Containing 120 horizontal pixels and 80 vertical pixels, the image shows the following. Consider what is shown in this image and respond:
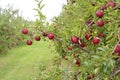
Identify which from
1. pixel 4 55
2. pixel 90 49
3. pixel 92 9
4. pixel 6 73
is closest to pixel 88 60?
pixel 90 49

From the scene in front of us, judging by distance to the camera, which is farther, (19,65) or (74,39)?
(19,65)

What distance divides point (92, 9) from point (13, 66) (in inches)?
394

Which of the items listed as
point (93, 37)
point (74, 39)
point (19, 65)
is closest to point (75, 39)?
point (74, 39)

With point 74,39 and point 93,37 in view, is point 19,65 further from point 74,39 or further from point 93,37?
point 74,39

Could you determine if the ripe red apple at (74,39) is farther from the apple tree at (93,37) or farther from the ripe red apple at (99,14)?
the ripe red apple at (99,14)

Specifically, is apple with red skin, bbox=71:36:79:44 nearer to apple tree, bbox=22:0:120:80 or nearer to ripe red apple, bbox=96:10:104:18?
apple tree, bbox=22:0:120:80

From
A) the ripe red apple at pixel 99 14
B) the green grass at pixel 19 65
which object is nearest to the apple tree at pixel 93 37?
the ripe red apple at pixel 99 14

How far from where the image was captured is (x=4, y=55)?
47.6 ft

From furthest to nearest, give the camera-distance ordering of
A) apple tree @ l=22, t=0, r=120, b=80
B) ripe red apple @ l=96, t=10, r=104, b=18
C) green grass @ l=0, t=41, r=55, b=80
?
green grass @ l=0, t=41, r=55, b=80 < ripe red apple @ l=96, t=10, r=104, b=18 < apple tree @ l=22, t=0, r=120, b=80

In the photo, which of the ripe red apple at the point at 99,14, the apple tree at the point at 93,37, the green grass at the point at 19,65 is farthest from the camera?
the green grass at the point at 19,65

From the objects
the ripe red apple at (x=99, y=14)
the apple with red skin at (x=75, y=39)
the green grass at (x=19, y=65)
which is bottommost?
the green grass at (x=19, y=65)

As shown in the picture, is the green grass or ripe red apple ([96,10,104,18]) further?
the green grass

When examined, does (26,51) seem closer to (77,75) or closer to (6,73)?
(6,73)

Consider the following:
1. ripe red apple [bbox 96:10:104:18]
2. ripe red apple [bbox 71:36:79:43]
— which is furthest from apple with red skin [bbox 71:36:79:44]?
ripe red apple [bbox 96:10:104:18]
